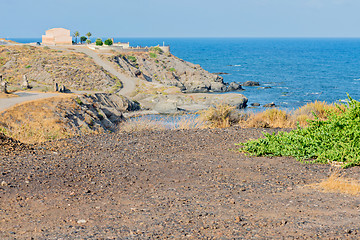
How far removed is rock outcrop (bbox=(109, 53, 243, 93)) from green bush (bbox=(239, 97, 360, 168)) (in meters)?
55.5

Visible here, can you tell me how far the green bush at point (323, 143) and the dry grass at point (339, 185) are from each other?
969 millimetres

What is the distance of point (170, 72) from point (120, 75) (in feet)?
46.9

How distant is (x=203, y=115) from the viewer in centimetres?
1689

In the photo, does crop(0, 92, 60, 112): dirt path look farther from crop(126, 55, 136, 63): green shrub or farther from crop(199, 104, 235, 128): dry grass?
crop(126, 55, 136, 63): green shrub

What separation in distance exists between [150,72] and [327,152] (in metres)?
64.8

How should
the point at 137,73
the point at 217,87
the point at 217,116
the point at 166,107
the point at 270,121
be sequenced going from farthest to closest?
the point at 217,87 < the point at 137,73 < the point at 166,107 < the point at 217,116 < the point at 270,121

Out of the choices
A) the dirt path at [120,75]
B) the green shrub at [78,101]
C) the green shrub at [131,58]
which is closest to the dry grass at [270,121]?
the green shrub at [78,101]

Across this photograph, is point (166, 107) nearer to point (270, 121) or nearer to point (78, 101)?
point (78, 101)

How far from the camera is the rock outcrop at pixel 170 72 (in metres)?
69.5

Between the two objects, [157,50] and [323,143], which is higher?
[157,50]

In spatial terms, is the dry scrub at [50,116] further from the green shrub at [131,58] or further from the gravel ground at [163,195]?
the green shrub at [131,58]

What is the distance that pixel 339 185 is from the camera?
8125mm
